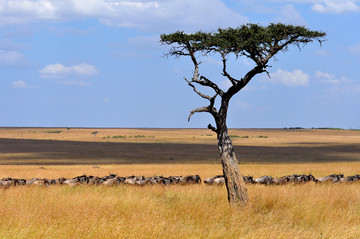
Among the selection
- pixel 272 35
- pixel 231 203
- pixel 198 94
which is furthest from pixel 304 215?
pixel 272 35

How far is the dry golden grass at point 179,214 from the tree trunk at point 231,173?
1.30 feet

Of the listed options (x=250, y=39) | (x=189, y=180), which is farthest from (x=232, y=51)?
(x=189, y=180)

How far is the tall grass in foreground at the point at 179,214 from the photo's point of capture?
11570mm

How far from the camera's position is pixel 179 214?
594 inches

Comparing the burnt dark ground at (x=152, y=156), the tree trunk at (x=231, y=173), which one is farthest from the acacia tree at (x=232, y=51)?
the burnt dark ground at (x=152, y=156)

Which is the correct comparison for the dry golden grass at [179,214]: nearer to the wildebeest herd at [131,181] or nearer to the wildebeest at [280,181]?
the wildebeest herd at [131,181]

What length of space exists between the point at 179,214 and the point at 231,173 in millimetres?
2815

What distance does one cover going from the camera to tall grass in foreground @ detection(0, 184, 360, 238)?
38.0 feet

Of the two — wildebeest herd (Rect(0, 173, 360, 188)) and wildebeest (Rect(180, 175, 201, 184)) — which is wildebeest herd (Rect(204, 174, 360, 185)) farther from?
wildebeest (Rect(180, 175, 201, 184))

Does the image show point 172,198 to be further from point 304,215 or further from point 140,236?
point 140,236

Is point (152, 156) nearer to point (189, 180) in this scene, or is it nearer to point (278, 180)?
point (189, 180)

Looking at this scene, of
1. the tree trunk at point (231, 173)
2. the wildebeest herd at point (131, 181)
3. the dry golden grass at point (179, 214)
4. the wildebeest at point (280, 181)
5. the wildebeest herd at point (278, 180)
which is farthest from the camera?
the wildebeest at point (280, 181)

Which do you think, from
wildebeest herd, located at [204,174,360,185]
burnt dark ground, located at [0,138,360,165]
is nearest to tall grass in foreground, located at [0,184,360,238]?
wildebeest herd, located at [204,174,360,185]

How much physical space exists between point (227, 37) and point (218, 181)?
8.61m
